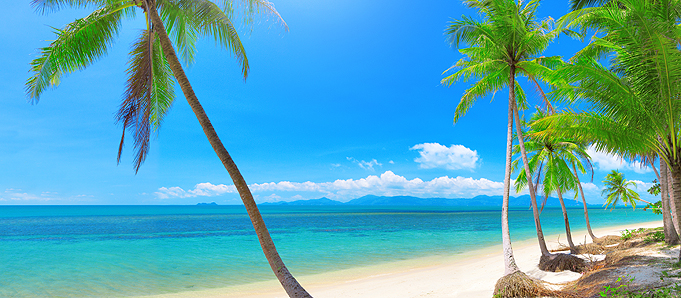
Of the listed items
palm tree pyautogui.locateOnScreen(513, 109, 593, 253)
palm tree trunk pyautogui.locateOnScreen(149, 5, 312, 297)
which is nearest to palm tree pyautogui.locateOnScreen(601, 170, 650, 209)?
palm tree pyautogui.locateOnScreen(513, 109, 593, 253)

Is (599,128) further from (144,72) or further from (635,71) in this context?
(144,72)

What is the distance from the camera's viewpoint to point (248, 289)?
37.1 ft

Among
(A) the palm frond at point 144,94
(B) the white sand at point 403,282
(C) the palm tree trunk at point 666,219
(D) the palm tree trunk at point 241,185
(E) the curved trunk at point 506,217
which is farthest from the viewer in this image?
(C) the palm tree trunk at point 666,219

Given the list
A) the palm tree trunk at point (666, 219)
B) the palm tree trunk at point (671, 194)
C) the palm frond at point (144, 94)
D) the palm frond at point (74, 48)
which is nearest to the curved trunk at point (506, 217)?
the palm tree trunk at point (671, 194)

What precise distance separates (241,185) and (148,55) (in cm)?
375

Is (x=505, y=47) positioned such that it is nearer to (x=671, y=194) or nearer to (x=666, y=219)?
(x=671, y=194)

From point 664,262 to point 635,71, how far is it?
14.3 feet

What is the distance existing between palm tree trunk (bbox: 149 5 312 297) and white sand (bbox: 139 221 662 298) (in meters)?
5.95

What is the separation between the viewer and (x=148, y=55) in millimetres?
6324

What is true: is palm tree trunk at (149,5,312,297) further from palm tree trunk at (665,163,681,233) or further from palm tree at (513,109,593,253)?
palm tree at (513,109,593,253)

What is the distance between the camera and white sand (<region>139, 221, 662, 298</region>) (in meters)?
9.31

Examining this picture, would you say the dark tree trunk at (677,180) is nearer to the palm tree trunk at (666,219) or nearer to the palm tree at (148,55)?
the palm tree trunk at (666,219)

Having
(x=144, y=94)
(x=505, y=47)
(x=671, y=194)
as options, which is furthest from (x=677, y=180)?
(x=144, y=94)

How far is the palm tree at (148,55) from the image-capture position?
4.83 metres
